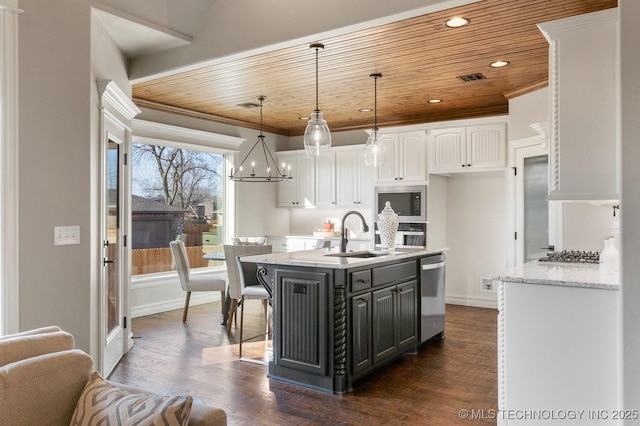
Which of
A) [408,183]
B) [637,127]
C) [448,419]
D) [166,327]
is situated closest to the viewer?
[637,127]

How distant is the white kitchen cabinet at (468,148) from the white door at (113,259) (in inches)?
159

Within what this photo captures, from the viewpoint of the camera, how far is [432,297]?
15.3 feet

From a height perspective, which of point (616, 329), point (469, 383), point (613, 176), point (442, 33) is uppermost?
point (442, 33)

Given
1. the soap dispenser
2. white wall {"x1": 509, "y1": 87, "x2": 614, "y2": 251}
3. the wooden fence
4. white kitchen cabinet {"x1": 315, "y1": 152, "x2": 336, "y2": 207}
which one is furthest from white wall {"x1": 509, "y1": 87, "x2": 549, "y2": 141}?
the wooden fence

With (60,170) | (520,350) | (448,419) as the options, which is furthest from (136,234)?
(520,350)

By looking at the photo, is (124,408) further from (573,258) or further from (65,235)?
(573,258)

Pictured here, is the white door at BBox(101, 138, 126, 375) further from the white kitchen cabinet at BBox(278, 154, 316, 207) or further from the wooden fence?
the white kitchen cabinet at BBox(278, 154, 316, 207)

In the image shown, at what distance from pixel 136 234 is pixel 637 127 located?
5597 millimetres

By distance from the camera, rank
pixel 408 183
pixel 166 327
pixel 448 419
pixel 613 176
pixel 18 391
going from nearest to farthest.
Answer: pixel 18 391 < pixel 613 176 < pixel 448 419 < pixel 166 327 < pixel 408 183

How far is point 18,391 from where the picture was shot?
1.42 metres

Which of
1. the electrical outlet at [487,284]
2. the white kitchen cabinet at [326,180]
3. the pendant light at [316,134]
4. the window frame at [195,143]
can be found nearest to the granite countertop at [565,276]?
the pendant light at [316,134]

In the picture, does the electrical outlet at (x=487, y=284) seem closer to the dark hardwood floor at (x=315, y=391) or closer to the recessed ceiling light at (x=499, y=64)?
the dark hardwood floor at (x=315, y=391)

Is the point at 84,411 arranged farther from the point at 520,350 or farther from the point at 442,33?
the point at 442,33

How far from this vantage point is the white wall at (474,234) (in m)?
6.54
